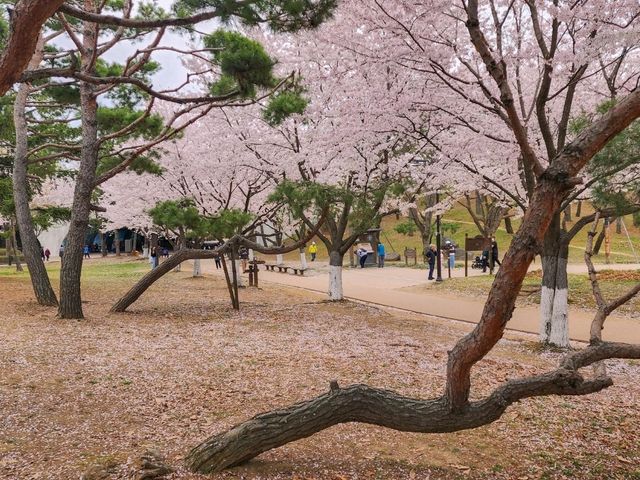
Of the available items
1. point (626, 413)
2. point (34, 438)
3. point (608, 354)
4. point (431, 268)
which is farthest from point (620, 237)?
point (34, 438)

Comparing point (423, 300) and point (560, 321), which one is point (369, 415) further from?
point (423, 300)

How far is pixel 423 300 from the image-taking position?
13570 mm

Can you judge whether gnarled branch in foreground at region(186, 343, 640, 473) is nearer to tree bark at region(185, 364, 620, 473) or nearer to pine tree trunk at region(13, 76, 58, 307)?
tree bark at region(185, 364, 620, 473)

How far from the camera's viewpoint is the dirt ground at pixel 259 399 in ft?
11.4

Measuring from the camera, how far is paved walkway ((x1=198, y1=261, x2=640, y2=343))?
9.43 metres

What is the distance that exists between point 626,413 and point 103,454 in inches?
195

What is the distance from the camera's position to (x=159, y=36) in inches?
325

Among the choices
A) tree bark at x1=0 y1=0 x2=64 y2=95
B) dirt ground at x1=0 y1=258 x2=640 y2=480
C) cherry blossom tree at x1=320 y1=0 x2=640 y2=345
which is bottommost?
dirt ground at x1=0 y1=258 x2=640 y2=480

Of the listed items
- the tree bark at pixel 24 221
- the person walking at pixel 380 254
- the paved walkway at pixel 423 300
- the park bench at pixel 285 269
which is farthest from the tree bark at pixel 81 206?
the person walking at pixel 380 254

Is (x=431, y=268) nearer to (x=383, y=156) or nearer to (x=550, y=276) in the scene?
(x=383, y=156)

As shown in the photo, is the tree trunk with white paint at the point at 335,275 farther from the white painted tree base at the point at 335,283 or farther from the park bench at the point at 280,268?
the park bench at the point at 280,268

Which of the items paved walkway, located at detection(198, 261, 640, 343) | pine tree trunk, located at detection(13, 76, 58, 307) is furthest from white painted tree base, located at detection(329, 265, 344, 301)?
pine tree trunk, located at detection(13, 76, 58, 307)

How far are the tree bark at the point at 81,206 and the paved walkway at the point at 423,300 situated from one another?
7523 millimetres

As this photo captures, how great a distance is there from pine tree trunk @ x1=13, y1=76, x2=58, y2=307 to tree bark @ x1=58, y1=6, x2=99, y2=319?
1.82 metres
